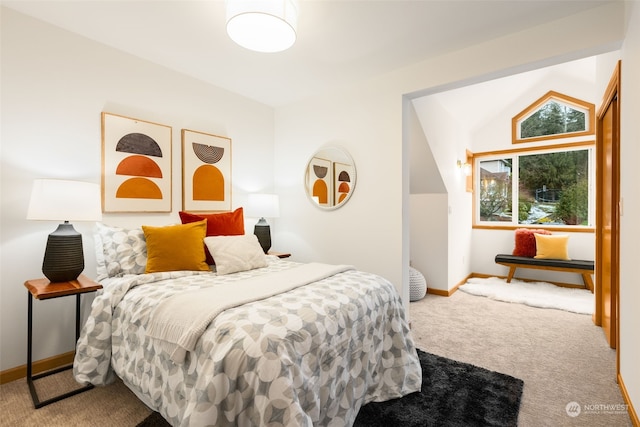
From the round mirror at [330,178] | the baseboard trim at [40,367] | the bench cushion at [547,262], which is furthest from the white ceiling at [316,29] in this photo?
the bench cushion at [547,262]

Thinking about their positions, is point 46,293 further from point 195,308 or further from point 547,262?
point 547,262

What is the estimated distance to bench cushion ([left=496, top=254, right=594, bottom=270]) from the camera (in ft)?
14.1

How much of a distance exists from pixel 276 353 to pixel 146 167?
2278 mm

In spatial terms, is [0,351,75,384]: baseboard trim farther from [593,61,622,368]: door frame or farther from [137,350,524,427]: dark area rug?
[593,61,622,368]: door frame

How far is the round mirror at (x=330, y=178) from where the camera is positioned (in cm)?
337

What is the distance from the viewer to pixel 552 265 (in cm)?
446

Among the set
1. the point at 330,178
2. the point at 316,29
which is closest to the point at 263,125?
the point at 330,178

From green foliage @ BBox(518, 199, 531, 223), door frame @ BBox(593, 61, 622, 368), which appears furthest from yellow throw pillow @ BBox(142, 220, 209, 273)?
green foliage @ BBox(518, 199, 531, 223)

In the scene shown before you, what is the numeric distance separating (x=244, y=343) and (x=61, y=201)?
62.3 inches

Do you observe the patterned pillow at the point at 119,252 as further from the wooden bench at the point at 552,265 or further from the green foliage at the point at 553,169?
the green foliage at the point at 553,169

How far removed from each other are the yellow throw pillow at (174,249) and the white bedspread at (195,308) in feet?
1.99

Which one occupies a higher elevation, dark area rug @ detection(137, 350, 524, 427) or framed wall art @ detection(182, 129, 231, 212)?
framed wall art @ detection(182, 129, 231, 212)

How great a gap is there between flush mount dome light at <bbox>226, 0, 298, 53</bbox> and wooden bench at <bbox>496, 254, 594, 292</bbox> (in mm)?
4562

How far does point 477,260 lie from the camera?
18.0 feet
